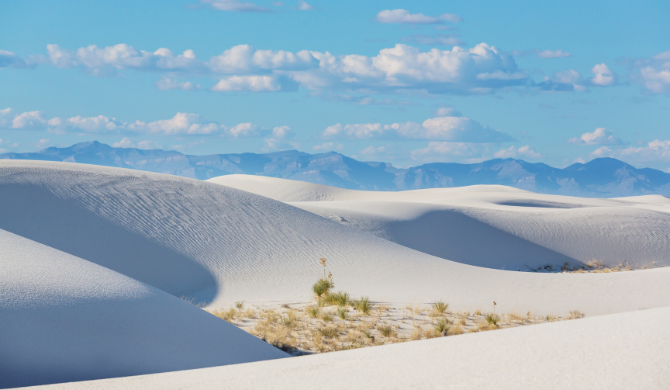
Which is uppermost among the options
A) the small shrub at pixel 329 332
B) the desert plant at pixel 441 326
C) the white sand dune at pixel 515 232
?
the white sand dune at pixel 515 232

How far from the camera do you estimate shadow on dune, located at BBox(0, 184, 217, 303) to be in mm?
14508

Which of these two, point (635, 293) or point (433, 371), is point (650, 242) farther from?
point (433, 371)

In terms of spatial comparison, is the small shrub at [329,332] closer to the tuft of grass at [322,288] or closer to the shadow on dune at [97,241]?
the tuft of grass at [322,288]

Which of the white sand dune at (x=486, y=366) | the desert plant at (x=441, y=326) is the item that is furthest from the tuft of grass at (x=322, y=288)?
the white sand dune at (x=486, y=366)

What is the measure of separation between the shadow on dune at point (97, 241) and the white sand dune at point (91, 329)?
6369 mm

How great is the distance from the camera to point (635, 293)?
47.8ft

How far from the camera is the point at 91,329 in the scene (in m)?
6.35

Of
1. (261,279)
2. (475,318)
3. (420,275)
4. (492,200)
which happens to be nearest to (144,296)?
(475,318)

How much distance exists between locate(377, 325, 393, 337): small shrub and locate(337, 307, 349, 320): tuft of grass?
3.30ft

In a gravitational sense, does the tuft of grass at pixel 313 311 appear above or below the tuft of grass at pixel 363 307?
below

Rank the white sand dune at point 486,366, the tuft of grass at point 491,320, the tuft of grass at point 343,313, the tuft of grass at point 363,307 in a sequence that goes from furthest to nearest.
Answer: the tuft of grass at point 363,307
the tuft of grass at point 343,313
the tuft of grass at point 491,320
the white sand dune at point 486,366

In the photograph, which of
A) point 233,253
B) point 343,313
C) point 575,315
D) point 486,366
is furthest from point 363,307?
point 233,253

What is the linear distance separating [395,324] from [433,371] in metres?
5.51

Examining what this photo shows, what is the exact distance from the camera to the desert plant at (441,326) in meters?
9.59
